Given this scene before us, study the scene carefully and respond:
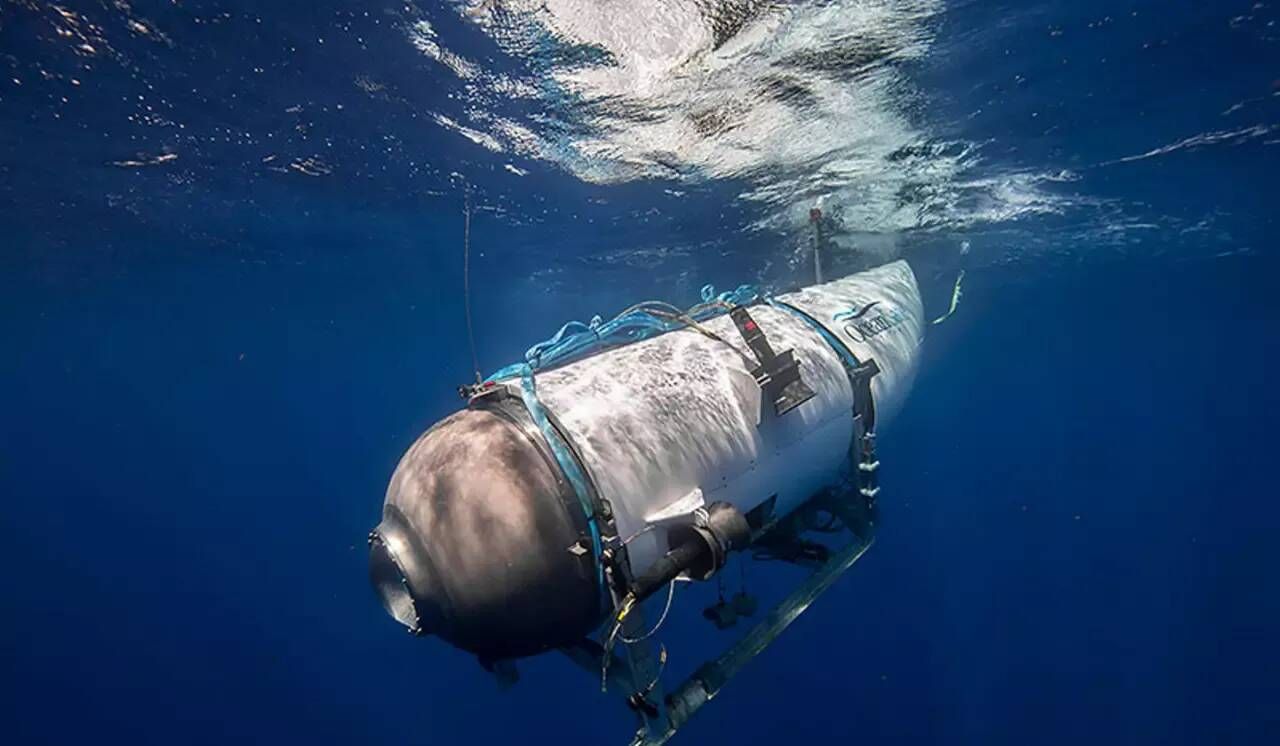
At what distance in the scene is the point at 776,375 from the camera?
439 cm

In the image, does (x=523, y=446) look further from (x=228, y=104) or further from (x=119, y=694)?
Result: (x=119, y=694)

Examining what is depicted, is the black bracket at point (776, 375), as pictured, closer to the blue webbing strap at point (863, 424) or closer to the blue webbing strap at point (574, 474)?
the blue webbing strap at point (863, 424)

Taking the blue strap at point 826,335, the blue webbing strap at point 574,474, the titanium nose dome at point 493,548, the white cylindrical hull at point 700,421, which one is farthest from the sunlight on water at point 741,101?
the titanium nose dome at point 493,548

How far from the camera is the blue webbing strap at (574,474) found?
10.4ft

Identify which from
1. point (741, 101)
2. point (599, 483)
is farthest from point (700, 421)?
point (741, 101)

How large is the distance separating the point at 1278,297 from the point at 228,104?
1431 inches

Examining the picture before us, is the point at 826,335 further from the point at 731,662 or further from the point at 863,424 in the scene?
the point at 731,662

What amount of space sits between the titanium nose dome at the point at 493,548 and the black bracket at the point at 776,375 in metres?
1.81

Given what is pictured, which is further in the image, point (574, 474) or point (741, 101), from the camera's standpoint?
point (741, 101)

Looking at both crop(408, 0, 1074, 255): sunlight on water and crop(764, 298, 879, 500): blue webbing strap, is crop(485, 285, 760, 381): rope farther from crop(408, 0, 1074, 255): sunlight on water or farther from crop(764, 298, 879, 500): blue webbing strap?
crop(408, 0, 1074, 255): sunlight on water

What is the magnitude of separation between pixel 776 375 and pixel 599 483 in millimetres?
1696

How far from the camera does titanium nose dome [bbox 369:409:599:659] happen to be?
123 inches

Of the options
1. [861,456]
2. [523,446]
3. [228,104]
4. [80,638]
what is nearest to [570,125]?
[228,104]

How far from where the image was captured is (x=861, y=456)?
5.28m
